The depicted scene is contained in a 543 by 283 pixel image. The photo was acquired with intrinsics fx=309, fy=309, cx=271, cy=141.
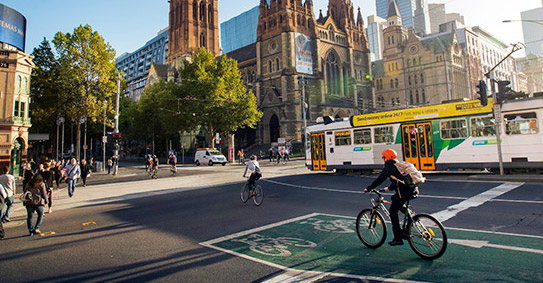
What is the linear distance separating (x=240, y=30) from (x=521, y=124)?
374ft

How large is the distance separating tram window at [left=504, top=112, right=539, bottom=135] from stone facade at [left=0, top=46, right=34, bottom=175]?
35.3 m

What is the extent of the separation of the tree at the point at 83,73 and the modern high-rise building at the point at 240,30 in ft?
274

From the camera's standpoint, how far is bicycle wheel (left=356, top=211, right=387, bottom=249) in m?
5.18

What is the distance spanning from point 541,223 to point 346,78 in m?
54.6

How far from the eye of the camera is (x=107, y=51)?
102ft

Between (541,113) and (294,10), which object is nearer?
(541,113)

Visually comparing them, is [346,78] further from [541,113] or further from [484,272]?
[484,272]

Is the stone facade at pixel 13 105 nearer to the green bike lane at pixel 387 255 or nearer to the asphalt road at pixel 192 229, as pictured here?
the asphalt road at pixel 192 229

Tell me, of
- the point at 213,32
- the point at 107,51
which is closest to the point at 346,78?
the point at 213,32

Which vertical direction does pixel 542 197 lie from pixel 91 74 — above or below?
below

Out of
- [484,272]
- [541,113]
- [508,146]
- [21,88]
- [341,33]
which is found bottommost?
[484,272]

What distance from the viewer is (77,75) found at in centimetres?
2966

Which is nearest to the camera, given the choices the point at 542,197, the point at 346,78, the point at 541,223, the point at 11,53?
the point at 541,223

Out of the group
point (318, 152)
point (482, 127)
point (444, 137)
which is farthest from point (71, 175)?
point (482, 127)
